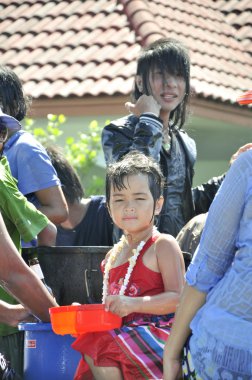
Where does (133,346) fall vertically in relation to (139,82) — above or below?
below

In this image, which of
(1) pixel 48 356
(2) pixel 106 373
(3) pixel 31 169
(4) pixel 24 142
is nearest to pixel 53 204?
(3) pixel 31 169

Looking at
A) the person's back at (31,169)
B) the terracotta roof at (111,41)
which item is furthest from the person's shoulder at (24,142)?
the terracotta roof at (111,41)

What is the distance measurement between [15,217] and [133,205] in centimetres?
50

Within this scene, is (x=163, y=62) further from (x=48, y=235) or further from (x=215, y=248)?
(x=215, y=248)

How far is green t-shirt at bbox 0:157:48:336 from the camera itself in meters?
4.33

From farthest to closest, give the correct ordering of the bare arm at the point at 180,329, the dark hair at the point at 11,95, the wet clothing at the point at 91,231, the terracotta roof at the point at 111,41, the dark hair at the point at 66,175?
1. the terracotta roof at the point at 111,41
2. the dark hair at the point at 66,175
3. the wet clothing at the point at 91,231
4. the dark hair at the point at 11,95
5. the bare arm at the point at 180,329

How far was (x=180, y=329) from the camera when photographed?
10.6 feet

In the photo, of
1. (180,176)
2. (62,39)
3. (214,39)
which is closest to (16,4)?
(62,39)

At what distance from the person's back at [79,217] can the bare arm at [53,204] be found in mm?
1031

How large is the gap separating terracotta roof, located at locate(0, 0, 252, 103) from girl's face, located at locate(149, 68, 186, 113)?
620 centimetres

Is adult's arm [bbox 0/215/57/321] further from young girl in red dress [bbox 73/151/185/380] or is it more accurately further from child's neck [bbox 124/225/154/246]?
child's neck [bbox 124/225/154/246]

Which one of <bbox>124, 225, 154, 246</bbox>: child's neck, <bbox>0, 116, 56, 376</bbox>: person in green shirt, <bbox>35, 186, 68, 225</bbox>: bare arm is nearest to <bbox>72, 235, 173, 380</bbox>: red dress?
<bbox>124, 225, 154, 246</bbox>: child's neck

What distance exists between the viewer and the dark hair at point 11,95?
17.5 feet

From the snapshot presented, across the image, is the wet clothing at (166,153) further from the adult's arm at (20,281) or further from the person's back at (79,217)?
the adult's arm at (20,281)
